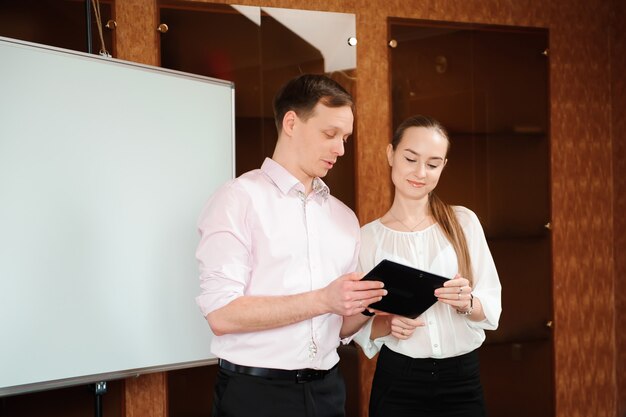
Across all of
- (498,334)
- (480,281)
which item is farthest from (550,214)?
(480,281)

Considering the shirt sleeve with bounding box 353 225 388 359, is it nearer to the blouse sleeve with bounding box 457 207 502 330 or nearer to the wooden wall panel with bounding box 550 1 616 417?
the blouse sleeve with bounding box 457 207 502 330

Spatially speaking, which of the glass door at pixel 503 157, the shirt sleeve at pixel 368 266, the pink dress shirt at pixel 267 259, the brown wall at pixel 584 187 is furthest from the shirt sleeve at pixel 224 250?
the brown wall at pixel 584 187

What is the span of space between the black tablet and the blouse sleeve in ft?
0.76

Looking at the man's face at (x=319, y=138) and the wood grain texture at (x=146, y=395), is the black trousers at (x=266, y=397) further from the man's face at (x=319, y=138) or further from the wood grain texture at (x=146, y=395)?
the wood grain texture at (x=146, y=395)

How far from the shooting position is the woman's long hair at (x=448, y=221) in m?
2.16

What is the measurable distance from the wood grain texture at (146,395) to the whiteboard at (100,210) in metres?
0.32

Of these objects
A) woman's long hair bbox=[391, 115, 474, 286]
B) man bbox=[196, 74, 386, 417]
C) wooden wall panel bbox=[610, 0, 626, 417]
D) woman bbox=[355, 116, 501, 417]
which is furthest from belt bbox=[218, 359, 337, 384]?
wooden wall panel bbox=[610, 0, 626, 417]

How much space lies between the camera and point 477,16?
11.1ft

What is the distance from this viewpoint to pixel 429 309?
2.15 metres

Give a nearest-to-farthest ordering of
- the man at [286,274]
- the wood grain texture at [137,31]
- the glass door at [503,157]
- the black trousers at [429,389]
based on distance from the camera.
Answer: the man at [286,274], the black trousers at [429,389], the wood grain texture at [137,31], the glass door at [503,157]

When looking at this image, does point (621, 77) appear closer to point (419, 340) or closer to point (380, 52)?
point (380, 52)

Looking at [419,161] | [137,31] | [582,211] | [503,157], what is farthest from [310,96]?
[582,211]

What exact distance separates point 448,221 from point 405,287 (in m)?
0.41

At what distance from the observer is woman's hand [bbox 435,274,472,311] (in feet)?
6.34
